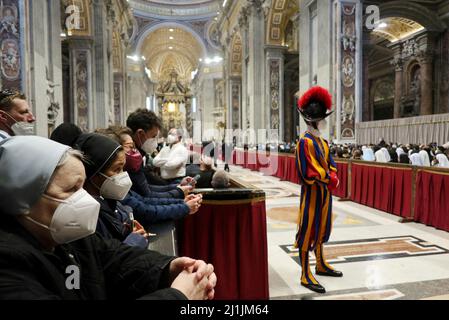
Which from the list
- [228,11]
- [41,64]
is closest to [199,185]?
[41,64]

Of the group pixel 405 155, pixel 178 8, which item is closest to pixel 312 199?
pixel 405 155

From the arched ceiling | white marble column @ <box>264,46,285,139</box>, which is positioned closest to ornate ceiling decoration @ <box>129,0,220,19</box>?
the arched ceiling

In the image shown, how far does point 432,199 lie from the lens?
535 cm

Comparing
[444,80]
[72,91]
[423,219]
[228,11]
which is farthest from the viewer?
[228,11]

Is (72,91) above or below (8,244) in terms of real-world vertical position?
above

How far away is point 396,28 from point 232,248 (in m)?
19.3

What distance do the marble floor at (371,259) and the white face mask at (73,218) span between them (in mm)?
2428

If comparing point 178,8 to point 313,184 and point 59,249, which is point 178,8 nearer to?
point 313,184

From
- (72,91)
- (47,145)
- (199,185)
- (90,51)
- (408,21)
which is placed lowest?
(199,185)

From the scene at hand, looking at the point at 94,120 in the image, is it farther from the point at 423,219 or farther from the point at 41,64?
the point at 423,219

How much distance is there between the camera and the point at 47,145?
99 centimetres

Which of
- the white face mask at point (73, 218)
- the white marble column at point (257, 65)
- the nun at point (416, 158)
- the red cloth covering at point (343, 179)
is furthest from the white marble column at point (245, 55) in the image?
the white face mask at point (73, 218)

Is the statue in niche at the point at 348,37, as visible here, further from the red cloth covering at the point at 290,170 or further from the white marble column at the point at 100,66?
the white marble column at the point at 100,66

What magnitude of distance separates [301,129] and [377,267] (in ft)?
32.5
